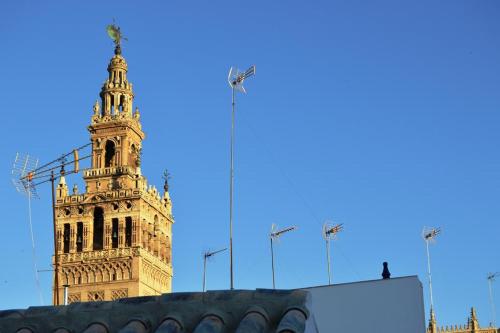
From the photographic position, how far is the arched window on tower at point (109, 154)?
92.7 metres

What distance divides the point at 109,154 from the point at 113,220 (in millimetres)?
7604

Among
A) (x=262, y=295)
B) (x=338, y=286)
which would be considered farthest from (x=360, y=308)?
(x=262, y=295)

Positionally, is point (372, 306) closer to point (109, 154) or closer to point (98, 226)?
point (98, 226)

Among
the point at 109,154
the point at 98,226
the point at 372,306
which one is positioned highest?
the point at 109,154

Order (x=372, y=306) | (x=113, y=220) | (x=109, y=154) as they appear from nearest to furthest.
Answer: (x=372, y=306)
(x=113, y=220)
(x=109, y=154)

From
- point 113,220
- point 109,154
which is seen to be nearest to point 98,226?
point 113,220

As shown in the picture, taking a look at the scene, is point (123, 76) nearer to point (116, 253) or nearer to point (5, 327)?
point (116, 253)

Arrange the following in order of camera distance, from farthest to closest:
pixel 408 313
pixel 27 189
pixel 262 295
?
pixel 27 189 < pixel 408 313 < pixel 262 295

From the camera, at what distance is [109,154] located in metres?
93.5

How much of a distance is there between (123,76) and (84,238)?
17233 millimetres

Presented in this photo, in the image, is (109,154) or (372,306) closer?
(372,306)

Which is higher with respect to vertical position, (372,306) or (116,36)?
(116,36)

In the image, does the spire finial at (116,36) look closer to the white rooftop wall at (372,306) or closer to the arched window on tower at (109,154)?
the arched window on tower at (109,154)

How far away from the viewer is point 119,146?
91812 mm
